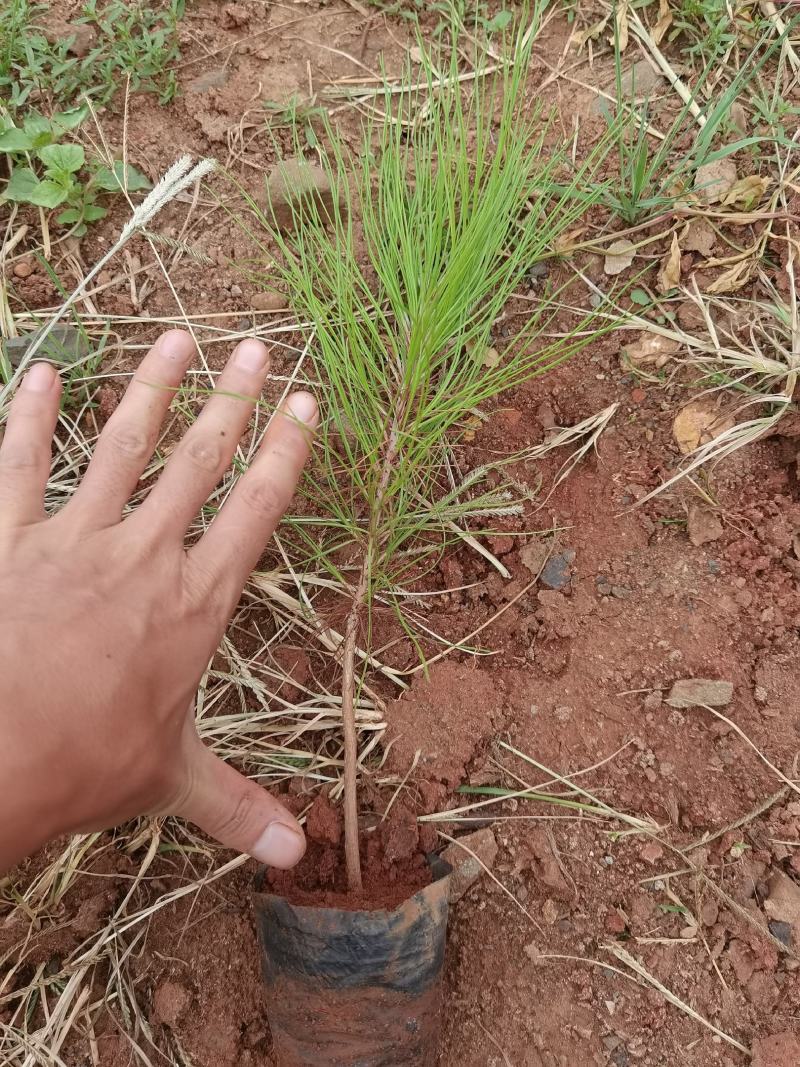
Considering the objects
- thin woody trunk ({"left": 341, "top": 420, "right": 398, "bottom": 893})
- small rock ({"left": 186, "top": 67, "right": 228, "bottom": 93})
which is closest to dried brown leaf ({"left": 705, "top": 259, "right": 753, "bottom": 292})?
thin woody trunk ({"left": 341, "top": 420, "right": 398, "bottom": 893})

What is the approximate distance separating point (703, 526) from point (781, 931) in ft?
2.04

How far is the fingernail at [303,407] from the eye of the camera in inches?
41.1

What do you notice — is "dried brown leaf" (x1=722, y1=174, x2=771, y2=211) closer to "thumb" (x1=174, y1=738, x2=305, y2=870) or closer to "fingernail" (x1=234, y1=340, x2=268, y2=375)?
A: "fingernail" (x1=234, y1=340, x2=268, y2=375)

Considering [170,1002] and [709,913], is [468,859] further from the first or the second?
[170,1002]

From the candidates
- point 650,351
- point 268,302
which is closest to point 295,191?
point 268,302

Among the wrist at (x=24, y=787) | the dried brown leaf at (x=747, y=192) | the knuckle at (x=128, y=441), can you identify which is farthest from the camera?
the dried brown leaf at (x=747, y=192)

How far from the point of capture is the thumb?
36.6 inches

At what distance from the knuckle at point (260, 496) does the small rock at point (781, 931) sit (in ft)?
3.09

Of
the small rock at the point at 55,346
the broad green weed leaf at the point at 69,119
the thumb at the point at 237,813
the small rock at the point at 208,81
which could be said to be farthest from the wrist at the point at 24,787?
the small rock at the point at 208,81

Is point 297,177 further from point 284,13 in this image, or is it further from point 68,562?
point 68,562

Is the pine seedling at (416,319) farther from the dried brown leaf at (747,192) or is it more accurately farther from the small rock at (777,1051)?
the small rock at (777,1051)

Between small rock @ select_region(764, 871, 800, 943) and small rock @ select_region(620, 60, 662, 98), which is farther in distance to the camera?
small rock @ select_region(620, 60, 662, 98)

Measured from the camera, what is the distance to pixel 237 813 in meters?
0.96

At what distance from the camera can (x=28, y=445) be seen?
101 centimetres
